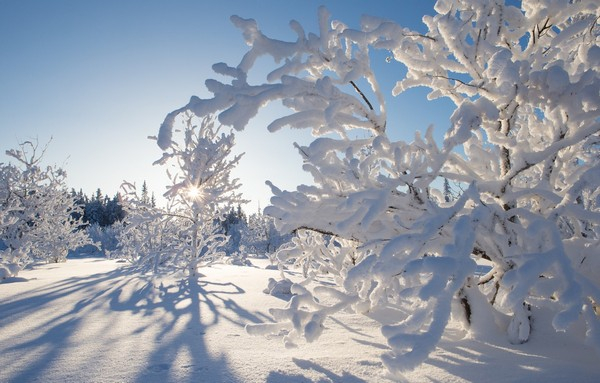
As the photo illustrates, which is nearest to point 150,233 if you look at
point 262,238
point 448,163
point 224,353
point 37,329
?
point 37,329

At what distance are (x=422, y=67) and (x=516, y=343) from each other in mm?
2149

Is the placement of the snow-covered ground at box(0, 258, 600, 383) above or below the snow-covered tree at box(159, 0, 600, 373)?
below

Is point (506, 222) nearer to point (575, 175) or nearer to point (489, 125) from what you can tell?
point (489, 125)

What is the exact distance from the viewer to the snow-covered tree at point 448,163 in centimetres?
160

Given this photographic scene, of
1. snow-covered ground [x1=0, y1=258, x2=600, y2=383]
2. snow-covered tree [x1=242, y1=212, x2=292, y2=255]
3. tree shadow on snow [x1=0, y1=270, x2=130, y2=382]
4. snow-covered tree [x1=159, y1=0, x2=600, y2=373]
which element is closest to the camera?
snow-covered tree [x1=159, y1=0, x2=600, y2=373]

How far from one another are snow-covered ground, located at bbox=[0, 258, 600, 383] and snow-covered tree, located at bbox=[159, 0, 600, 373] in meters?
0.23

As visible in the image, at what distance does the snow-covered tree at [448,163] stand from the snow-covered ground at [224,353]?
234 millimetres

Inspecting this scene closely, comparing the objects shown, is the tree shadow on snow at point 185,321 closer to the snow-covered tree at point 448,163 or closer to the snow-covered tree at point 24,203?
the snow-covered tree at point 448,163

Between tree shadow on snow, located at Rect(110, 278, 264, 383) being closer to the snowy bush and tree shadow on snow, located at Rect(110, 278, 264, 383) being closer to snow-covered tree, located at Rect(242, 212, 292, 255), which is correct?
the snowy bush

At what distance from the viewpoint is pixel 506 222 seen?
78.4 inches

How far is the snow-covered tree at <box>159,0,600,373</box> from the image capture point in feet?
5.24

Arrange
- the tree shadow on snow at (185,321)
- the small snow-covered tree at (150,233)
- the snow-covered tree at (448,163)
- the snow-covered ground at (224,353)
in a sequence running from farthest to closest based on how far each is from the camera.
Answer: the small snow-covered tree at (150,233) < the tree shadow on snow at (185,321) < the snow-covered ground at (224,353) < the snow-covered tree at (448,163)

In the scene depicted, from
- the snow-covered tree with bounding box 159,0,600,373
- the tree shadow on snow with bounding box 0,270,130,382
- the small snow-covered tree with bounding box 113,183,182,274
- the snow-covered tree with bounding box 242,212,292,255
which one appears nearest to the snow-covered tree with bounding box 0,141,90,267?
the small snow-covered tree with bounding box 113,183,182,274

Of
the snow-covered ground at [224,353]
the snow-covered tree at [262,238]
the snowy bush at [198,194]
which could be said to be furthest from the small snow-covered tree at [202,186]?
the snow-covered tree at [262,238]
